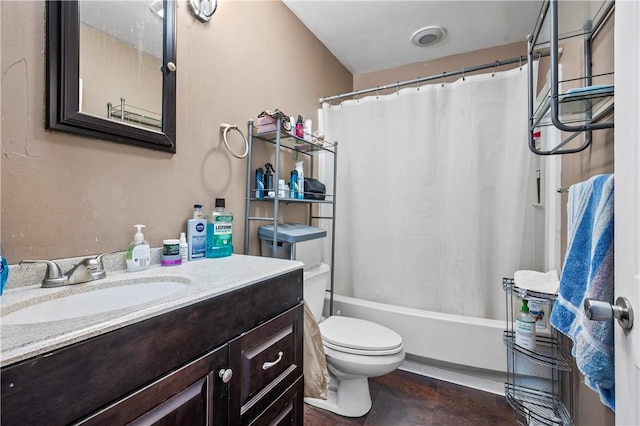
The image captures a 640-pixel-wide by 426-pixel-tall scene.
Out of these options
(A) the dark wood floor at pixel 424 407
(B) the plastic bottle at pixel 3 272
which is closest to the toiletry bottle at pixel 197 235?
(B) the plastic bottle at pixel 3 272

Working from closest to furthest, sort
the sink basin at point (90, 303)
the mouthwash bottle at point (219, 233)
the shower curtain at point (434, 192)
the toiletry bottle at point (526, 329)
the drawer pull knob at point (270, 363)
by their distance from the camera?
1. the sink basin at point (90, 303)
2. the drawer pull knob at point (270, 363)
3. the mouthwash bottle at point (219, 233)
4. the toiletry bottle at point (526, 329)
5. the shower curtain at point (434, 192)

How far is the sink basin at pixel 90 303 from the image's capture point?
2.10ft

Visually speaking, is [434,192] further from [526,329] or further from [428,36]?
[428,36]

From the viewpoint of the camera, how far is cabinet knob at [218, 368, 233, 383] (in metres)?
0.70

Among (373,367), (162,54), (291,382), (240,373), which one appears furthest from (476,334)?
(162,54)

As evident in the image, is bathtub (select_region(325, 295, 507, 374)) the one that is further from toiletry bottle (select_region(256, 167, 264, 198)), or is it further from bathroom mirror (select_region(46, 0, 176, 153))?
bathroom mirror (select_region(46, 0, 176, 153))

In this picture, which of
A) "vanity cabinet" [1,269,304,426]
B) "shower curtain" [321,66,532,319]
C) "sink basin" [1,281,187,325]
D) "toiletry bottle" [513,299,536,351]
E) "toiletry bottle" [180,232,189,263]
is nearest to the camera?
"vanity cabinet" [1,269,304,426]

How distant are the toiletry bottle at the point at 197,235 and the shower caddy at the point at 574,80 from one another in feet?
4.17

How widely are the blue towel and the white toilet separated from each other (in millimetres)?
723

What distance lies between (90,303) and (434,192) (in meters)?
1.82

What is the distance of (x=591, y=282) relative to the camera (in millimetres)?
717

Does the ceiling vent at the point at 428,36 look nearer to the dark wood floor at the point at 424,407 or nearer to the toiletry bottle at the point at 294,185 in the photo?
the toiletry bottle at the point at 294,185

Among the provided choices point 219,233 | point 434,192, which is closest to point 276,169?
point 219,233

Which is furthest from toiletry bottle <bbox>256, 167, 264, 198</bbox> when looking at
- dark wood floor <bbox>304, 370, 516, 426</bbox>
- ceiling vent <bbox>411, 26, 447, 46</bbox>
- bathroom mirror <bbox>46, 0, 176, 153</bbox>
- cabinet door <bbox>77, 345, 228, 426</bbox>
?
ceiling vent <bbox>411, 26, 447, 46</bbox>
